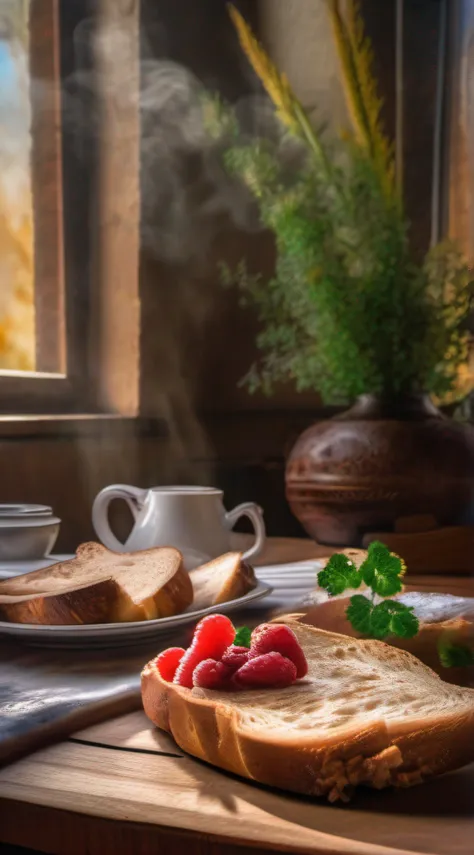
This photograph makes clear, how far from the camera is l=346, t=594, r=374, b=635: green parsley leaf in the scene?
0.71 meters

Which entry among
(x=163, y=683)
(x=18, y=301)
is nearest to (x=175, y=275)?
(x=18, y=301)

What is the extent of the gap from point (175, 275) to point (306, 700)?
4.79 ft

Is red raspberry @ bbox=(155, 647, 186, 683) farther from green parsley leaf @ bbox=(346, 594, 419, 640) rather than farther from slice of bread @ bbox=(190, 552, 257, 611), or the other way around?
slice of bread @ bbox=(190, 552, 257, 611)

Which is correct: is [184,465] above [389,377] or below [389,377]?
below

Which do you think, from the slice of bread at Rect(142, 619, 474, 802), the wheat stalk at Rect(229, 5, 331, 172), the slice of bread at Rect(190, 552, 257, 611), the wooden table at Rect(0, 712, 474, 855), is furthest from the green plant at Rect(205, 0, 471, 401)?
the wooden table at Rect(0, 712, 474, 855)

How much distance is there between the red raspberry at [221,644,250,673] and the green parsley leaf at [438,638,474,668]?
0.59ft

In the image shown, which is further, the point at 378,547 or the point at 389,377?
the point at 389,377

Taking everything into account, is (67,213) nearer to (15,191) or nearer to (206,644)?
(15,191)

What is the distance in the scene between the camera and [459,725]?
0.51 metres

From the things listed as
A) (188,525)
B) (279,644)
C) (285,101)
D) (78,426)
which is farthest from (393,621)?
(78,426)

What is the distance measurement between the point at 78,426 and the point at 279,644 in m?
1.15

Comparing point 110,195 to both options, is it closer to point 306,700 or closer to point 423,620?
point 423,620

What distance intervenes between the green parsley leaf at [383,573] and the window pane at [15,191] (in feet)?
3.99

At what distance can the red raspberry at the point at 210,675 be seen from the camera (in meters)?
0.58
